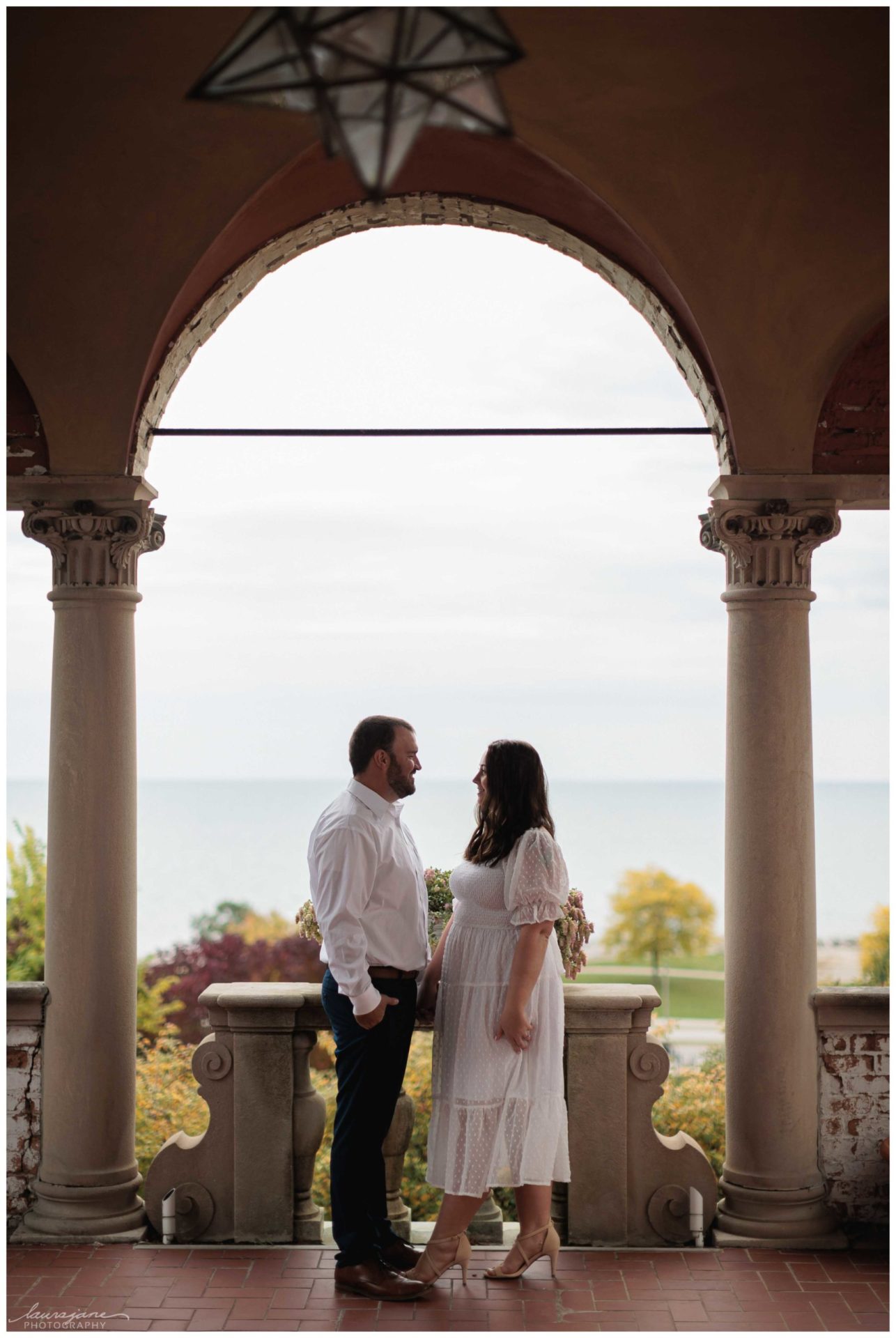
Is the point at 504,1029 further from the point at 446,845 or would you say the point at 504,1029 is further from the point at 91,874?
the point at 446,845

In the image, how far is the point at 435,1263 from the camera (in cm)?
422

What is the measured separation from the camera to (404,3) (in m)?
2.69

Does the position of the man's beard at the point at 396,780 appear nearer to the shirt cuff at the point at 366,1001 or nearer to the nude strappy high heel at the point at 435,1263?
the shirt cuff at the point at 366,1001

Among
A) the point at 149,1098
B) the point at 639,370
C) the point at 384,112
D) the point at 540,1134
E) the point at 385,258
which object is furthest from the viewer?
the point at 639,370

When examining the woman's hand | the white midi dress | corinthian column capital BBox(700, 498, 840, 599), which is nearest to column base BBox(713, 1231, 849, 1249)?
the white midi dress

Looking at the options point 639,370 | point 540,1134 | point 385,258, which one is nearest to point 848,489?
point 540,1134

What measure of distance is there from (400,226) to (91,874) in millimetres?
3516

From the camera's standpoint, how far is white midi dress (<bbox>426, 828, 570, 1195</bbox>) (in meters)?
4.16

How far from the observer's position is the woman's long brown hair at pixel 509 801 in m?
4.23

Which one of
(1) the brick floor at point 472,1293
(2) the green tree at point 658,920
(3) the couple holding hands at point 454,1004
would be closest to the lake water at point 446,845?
(2) the green tree at point 658,920

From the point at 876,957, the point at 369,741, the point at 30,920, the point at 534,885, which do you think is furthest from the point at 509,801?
the point at 876,957

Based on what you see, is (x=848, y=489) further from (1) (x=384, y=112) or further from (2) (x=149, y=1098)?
(2) (x=149, y=1098)

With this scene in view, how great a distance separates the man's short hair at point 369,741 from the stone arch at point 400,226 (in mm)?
1728

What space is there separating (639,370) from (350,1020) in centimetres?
4759
